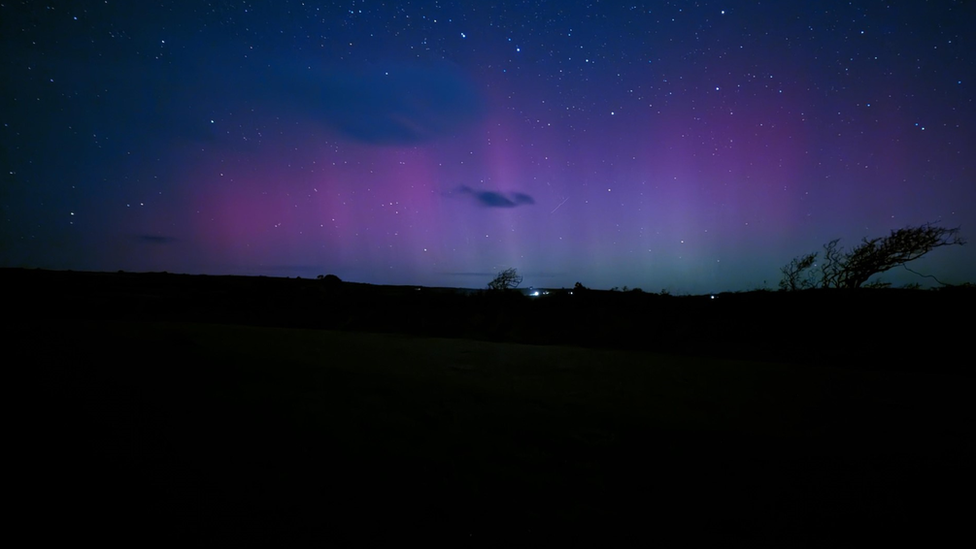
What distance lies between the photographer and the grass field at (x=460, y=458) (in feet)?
6.75

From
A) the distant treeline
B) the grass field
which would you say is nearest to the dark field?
the grass field

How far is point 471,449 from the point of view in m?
2.89

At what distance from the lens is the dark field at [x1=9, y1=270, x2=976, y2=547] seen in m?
2.07

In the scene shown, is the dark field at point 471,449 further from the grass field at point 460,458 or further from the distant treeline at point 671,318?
the distant treeline at point 671,318

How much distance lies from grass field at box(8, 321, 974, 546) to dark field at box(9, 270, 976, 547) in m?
0.01

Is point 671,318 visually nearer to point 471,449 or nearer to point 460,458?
point 471,449

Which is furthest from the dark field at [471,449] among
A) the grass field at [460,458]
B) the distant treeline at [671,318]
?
the distant treeline at [671,318]

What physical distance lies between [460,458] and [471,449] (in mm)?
156

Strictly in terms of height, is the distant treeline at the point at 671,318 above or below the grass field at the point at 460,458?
above

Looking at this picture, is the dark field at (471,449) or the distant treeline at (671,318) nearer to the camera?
the dark field at (471,449)

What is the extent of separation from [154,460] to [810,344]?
10.4 meters

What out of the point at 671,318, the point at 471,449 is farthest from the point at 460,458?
the point at 671,318

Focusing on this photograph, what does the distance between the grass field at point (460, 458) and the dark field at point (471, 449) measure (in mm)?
14

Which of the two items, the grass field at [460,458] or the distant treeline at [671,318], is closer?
the grass field at [460,458]
